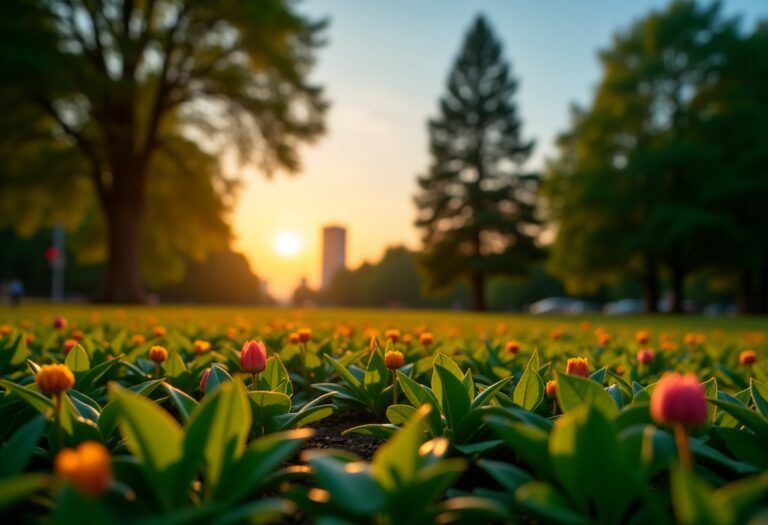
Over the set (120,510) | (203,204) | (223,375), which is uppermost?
(203,204)

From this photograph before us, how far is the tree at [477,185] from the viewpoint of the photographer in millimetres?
28547

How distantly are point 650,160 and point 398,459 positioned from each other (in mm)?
25002

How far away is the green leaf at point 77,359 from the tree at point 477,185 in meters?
26.3

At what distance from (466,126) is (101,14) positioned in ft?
64.5

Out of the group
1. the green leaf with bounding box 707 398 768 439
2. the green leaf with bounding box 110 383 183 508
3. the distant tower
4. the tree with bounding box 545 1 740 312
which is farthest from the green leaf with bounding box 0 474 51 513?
the distant tower

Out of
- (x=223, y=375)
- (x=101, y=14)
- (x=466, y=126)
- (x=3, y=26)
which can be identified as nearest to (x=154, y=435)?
(x=223, y=375)

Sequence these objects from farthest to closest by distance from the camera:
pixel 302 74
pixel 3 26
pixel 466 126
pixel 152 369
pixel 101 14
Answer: pixel 466 126 → pixel 302 74 → pixel 101 14 → pixel 3 26 → pixel 152 369

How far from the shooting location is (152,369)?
2.44m

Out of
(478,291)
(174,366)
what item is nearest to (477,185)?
(478,291)

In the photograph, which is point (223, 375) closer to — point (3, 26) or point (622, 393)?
point (622, 393)

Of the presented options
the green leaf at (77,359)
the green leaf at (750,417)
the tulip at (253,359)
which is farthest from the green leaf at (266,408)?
the green leaf at (750,417)

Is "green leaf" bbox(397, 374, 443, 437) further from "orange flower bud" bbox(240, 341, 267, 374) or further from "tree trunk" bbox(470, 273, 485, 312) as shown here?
"tree trunk" bbox(470, 273, 485, 312)

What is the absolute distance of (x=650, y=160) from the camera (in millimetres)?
22906

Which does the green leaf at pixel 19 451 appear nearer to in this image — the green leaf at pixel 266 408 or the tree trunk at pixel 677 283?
the green leaf at pixel 266 408
